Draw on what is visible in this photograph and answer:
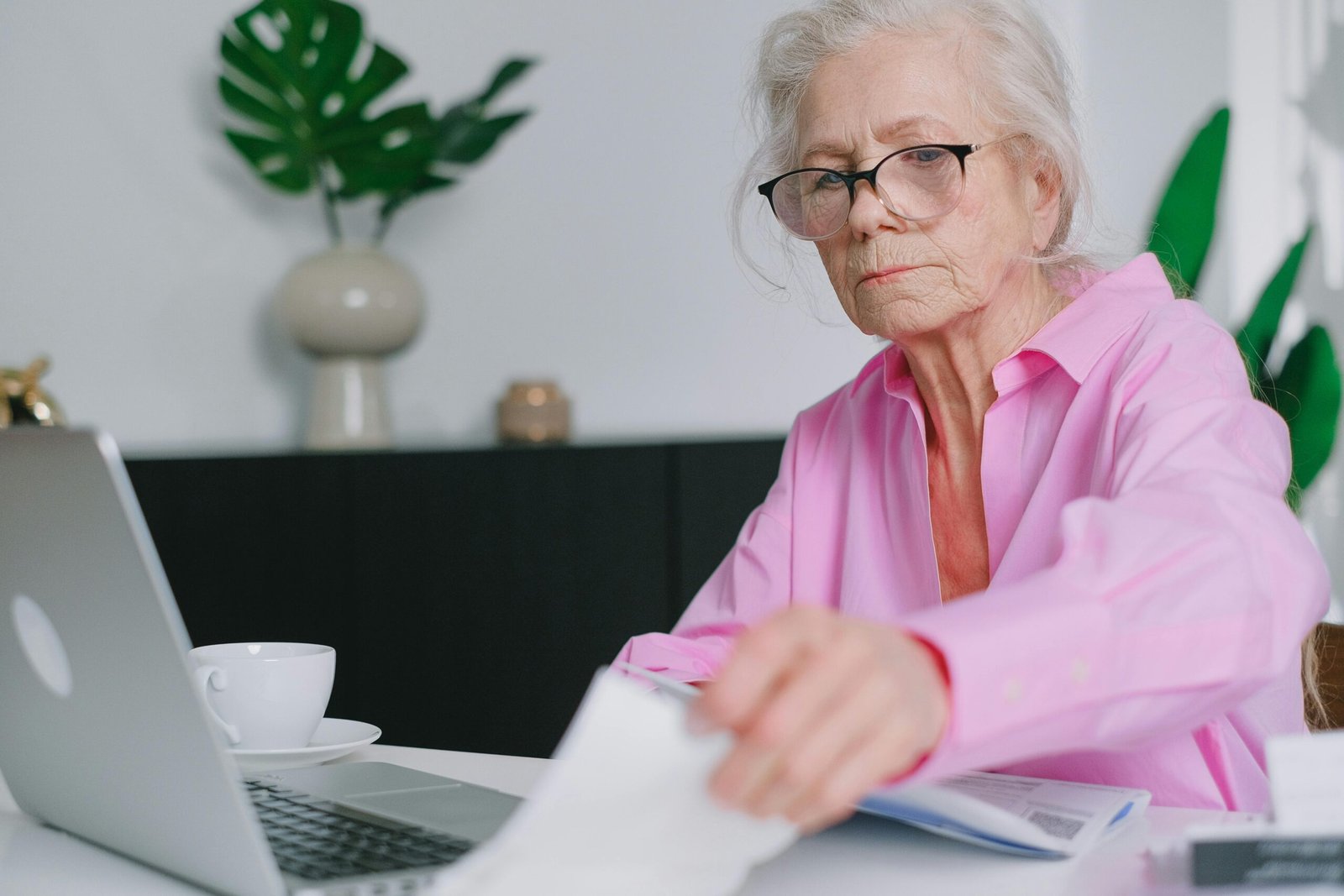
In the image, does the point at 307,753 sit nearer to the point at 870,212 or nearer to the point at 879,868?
the point at 879,868

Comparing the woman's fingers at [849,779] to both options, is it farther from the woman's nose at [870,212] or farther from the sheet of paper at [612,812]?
the woman's nose at [870,212]

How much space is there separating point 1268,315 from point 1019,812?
2.30m

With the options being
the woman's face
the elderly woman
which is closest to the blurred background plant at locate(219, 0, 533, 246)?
the elderly woman

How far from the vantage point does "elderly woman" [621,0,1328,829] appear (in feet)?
2.25

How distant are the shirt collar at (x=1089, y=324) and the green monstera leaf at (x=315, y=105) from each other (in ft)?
4.62

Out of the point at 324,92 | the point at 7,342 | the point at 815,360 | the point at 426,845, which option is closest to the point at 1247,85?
the point at 815,360

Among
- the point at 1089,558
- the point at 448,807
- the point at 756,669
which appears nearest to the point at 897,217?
the point at 1089,558

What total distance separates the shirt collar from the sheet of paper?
27.9 inches

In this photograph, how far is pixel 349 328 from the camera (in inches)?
93.3

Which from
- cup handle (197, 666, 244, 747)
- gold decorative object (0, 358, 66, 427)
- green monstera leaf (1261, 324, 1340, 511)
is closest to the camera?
Result: cup handle (197, 666, 244, 747)

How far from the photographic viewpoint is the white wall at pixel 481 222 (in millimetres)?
2369

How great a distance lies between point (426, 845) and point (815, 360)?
2.26m

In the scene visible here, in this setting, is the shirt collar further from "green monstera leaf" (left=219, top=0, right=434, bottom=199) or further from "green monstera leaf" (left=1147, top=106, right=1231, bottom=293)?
"green monstera leaf" (left=1147, top=106, right=1231, bottom=293)

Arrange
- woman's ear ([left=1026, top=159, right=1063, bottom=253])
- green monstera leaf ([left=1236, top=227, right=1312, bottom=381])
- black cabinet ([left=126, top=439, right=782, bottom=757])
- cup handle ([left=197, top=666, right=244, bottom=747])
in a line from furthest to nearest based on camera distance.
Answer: green monstera leaf ([left=1236, top=227, right=1312, bottom=381]) → black cabinet ([left=126, top=439, right=782, bottom=757]) → woman's ear ([left=1026, top=159, right=1063, bottom=253]) → cup handle ([left=197, top=666, right=244, bottom=747])
